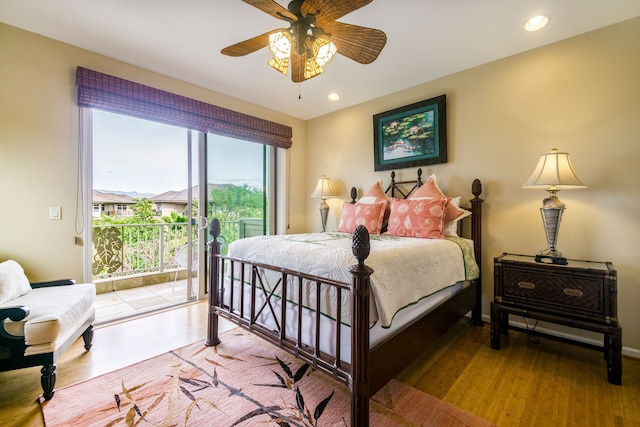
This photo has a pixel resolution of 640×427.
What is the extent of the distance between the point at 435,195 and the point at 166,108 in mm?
3028

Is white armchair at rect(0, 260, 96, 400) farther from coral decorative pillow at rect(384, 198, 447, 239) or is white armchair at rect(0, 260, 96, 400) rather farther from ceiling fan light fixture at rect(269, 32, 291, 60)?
coral decorative pillow at rect(384, 198, 447, 239)

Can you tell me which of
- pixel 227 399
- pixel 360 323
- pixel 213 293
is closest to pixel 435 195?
pixel 360 323

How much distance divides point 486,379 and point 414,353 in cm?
55

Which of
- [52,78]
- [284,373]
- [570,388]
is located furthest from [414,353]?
[52,78]

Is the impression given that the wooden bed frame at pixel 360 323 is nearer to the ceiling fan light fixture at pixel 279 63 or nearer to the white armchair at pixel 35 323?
the white armchair at pixel 35 323

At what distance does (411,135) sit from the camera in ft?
10.6

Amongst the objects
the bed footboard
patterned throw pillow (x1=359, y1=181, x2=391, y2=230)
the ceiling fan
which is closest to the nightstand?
patterned throw pillow (x1=359, y1=181, x2=391, y2=230)

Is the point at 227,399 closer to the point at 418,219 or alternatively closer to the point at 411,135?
the point at 418,219

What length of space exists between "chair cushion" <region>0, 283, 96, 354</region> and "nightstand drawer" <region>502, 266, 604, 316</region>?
3.14 meters

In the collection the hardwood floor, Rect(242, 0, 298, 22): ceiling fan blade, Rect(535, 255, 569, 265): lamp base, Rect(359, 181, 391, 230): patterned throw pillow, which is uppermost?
Rect(242, 0, 298, 22): ceiling fan blade

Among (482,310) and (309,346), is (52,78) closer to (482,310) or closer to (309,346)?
(309,346)

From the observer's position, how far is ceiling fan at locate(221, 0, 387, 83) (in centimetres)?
153

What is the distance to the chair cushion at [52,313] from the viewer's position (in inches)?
60.8

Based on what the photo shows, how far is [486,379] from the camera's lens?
1.82m
